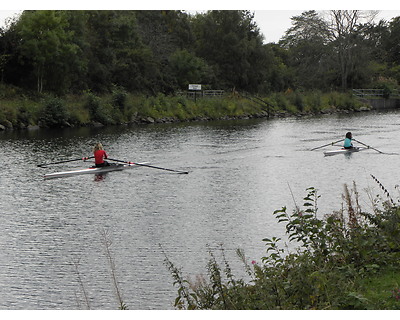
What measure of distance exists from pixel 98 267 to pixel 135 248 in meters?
1.90

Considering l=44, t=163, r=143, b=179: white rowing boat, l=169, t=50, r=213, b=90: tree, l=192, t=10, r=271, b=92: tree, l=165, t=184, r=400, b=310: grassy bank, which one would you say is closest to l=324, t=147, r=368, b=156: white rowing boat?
l=44, t=163, r=143, b=179: white rowing boat

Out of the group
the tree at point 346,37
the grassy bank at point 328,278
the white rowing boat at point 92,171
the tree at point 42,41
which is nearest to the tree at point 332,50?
the tree at point 346,37

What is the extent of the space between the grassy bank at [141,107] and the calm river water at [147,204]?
7.81 metres

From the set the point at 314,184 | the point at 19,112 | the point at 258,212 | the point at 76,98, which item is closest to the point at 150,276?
the point at 258,212

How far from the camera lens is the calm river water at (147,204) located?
14750 mm

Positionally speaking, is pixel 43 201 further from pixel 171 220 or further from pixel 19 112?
pixel 19 112

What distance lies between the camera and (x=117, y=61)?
72.7 metres

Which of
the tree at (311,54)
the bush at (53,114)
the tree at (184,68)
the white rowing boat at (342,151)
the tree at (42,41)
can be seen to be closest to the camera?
the white rowing boat at (342,151)

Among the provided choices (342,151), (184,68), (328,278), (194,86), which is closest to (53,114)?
(194,86)

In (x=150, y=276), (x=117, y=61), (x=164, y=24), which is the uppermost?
(x=164, y=24)

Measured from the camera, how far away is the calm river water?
1475 centimetres

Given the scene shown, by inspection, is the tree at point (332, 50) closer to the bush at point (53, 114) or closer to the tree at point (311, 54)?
the tree at point (311, 54)

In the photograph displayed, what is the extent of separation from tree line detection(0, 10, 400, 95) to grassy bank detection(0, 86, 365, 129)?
3.92 metres

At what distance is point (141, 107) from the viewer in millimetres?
63875
